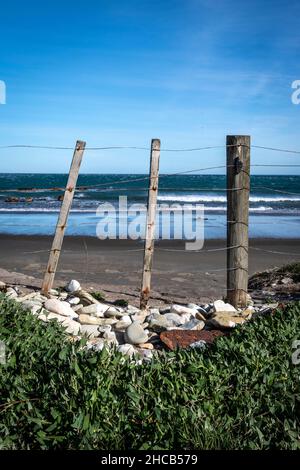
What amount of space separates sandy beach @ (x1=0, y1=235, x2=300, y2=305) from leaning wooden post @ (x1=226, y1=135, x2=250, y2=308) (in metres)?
0.99

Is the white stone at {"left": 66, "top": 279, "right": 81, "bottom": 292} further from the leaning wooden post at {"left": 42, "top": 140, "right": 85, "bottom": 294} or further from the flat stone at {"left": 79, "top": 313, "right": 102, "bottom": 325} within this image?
the flat stone at {"left": 79, "top": 313, "right": 102, "bottom": 325}

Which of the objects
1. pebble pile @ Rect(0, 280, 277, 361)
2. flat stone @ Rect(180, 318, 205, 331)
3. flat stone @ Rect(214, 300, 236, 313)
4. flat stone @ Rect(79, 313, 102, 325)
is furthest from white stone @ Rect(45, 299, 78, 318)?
flat stone @ Rect(214, 300, 236, 313)

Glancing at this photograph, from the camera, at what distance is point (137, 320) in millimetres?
6254

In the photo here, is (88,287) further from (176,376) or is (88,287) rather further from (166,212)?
(166,212)

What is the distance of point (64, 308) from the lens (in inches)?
257

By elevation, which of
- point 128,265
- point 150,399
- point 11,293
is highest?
point 150,399

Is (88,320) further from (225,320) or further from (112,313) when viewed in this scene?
(225,320)

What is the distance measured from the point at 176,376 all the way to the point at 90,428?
2.18ft

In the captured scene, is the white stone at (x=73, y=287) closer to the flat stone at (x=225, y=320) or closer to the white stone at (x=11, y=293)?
the white stone at (x=11, y=293)

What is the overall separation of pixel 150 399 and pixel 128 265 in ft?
26.6

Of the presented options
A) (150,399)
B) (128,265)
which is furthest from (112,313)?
(128,265)

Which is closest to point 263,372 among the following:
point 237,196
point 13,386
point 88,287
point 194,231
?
point 13,386

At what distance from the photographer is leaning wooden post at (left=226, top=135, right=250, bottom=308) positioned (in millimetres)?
7129
